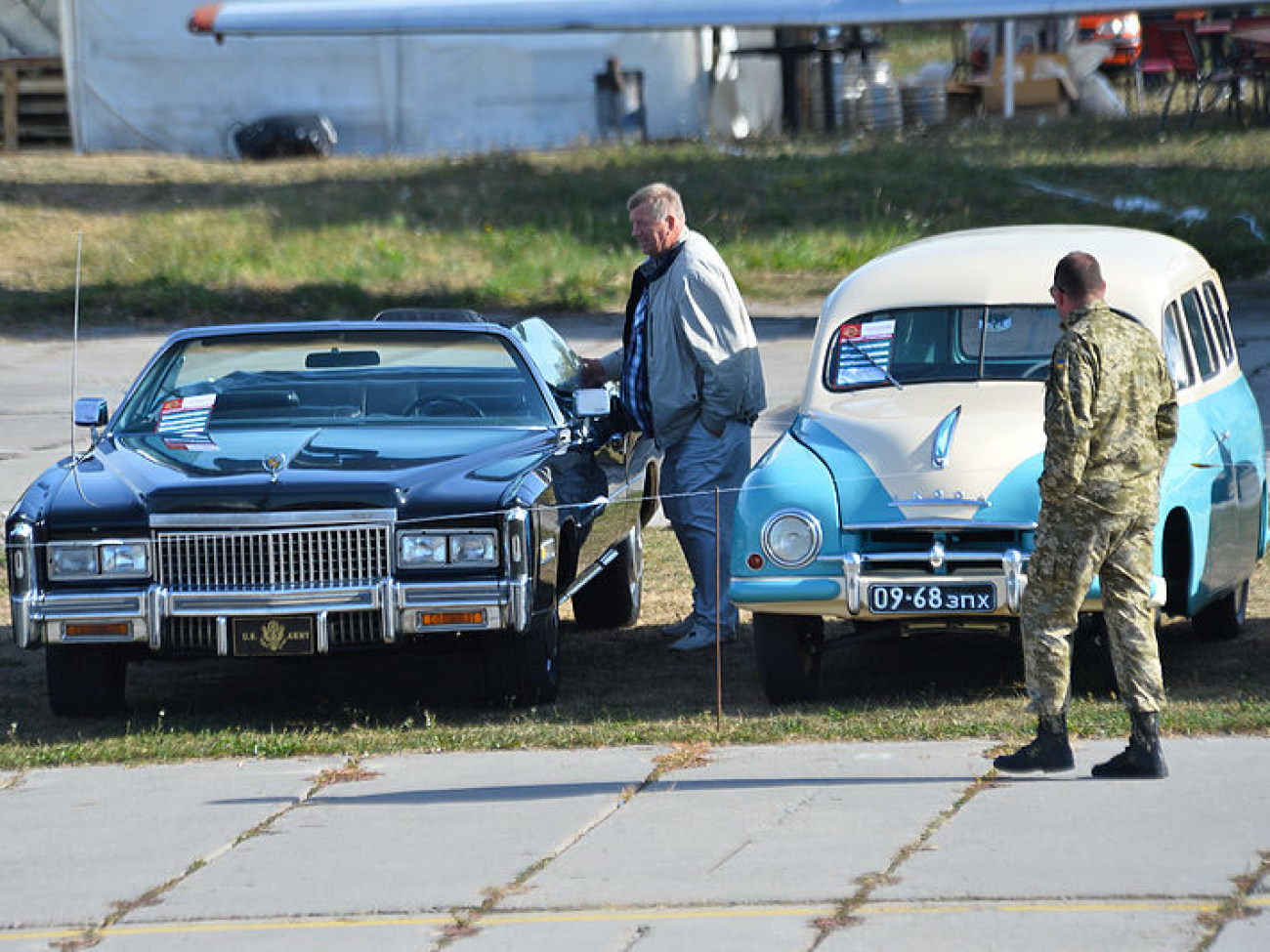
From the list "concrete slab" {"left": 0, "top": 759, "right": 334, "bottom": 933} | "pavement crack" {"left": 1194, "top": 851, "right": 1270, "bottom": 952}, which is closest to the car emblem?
"concrete slab" {"left": 0, "top": 759, "right": 334, "bottom": 933}

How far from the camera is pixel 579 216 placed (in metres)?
26.8

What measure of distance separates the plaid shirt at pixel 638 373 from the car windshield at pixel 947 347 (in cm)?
87

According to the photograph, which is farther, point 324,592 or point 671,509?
point 671,509

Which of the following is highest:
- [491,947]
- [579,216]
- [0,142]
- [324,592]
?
[0,142]

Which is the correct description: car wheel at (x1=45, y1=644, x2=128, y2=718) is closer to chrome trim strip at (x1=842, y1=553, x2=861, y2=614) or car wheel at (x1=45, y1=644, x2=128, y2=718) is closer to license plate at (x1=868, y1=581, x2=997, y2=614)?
chrome trim strip at (x1=842, y1=553, x2=861, y2=614)

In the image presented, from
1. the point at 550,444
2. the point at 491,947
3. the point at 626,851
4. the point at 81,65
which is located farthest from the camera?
the point at 81,65

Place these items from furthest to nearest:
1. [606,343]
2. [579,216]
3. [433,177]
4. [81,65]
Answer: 1. [81,65]
2. [433,177]
3. [579,216]
4. [606,343]

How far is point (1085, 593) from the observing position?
656cm

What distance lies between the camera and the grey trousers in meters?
9.30

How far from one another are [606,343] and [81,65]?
16.9 meters

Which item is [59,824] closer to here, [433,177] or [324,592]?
[324,592]

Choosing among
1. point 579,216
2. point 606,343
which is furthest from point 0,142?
point 606,343

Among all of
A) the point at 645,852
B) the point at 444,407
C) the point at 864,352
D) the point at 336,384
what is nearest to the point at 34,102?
the point at 336,384

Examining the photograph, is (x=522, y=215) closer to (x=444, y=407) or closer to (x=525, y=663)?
(x=444, y=407)
